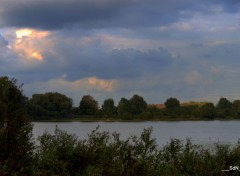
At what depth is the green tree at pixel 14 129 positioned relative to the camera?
11.3m

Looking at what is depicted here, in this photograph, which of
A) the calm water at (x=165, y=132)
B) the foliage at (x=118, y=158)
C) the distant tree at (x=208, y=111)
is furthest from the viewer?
the distant tree at (x=208, y=111)

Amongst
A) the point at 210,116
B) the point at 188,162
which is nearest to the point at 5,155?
the point at 188,162

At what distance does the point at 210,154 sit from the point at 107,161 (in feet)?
10.3

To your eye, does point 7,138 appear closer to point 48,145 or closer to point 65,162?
point 48,145

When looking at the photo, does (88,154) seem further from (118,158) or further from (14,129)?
(14,129)

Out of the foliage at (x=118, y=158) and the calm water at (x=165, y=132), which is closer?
the foliage at (x=118, y=158)

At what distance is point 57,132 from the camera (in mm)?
11438

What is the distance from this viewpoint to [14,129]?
452 inches

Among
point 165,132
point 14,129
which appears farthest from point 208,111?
point 14,129

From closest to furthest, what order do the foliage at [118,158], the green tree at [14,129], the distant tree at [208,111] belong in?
the foliage at [118,158] < the green tree at [14,129] < the distant tree at [208,111]

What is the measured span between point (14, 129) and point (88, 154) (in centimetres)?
200

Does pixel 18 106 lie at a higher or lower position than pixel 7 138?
higher

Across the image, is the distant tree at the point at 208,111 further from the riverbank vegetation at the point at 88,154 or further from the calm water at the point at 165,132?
the riverbank vegetation at the point at 88,154

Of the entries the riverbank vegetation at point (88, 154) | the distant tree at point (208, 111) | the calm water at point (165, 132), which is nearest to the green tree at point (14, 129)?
the riverbank vegetation at point (88, 154)
